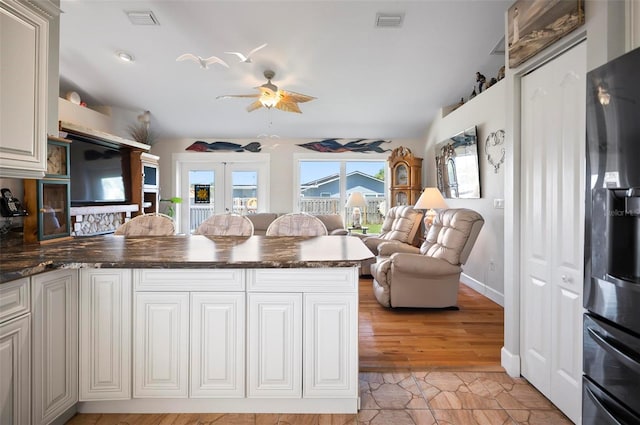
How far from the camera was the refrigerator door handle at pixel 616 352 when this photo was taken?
1.15m

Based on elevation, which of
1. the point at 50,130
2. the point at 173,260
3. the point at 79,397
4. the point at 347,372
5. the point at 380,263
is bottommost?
the point at 79,397

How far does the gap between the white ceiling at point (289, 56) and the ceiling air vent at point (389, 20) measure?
6 centimetres

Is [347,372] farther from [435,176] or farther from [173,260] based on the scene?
[435,176]

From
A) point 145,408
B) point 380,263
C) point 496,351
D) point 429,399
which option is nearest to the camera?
point 145,408

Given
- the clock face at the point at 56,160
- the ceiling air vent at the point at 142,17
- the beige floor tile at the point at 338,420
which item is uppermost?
the ceiling air vent at the point at 142,17

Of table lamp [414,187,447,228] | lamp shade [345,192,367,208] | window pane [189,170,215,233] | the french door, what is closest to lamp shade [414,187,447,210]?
table lamp [414,187,447,228]

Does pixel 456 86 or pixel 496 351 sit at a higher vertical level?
pixel 456 86

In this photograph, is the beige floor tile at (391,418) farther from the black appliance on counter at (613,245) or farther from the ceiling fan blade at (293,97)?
the ceiling fan blade at (293,97)

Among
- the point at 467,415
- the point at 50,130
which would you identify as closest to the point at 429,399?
the point at 467,415

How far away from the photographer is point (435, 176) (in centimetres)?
607

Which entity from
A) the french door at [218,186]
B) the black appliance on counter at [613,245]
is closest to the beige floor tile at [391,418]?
the black appliance on counter at [613,245]

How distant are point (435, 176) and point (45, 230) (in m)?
5.43

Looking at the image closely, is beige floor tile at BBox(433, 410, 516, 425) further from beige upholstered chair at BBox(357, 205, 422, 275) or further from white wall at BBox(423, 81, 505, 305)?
beige upholstered chair at BBox(357, 205, 422, 275)

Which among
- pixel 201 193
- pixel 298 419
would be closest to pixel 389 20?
pixel 298 419
